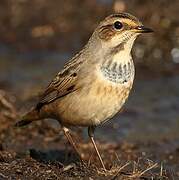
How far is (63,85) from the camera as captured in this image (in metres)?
8.70

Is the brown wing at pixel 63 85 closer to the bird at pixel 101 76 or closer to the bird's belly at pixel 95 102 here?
the bird at pixel 101 76

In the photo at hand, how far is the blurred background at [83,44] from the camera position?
12.1 metres

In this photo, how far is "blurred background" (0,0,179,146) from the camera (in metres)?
12.1

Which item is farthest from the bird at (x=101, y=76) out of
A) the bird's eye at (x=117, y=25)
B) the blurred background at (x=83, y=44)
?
the blurred background at (x=83, y=44)

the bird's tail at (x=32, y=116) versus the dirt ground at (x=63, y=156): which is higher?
the bird's tail at (x=32, y=116)

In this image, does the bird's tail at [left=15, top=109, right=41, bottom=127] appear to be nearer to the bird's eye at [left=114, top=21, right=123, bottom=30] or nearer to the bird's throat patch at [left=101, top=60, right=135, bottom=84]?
the bird's throat patch at [left=101, top=60, right=135, bottom=84]

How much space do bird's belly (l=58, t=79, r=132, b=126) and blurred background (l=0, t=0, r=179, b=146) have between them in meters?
2.92

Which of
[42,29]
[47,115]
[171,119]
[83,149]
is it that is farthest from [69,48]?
[47,115]

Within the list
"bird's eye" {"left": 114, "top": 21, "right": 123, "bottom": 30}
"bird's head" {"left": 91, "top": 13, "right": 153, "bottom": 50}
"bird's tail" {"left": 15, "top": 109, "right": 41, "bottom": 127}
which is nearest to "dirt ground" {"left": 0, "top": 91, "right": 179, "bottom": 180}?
"bird's tail" {"left": 15, "top": 109, "right": 41, "bottom": 127}

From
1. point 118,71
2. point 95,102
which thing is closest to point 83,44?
point 118,71

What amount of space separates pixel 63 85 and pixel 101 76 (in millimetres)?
640

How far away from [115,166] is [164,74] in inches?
233

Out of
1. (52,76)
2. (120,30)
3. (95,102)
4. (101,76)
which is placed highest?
(52,76)

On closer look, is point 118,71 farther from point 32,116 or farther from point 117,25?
point 32,116
